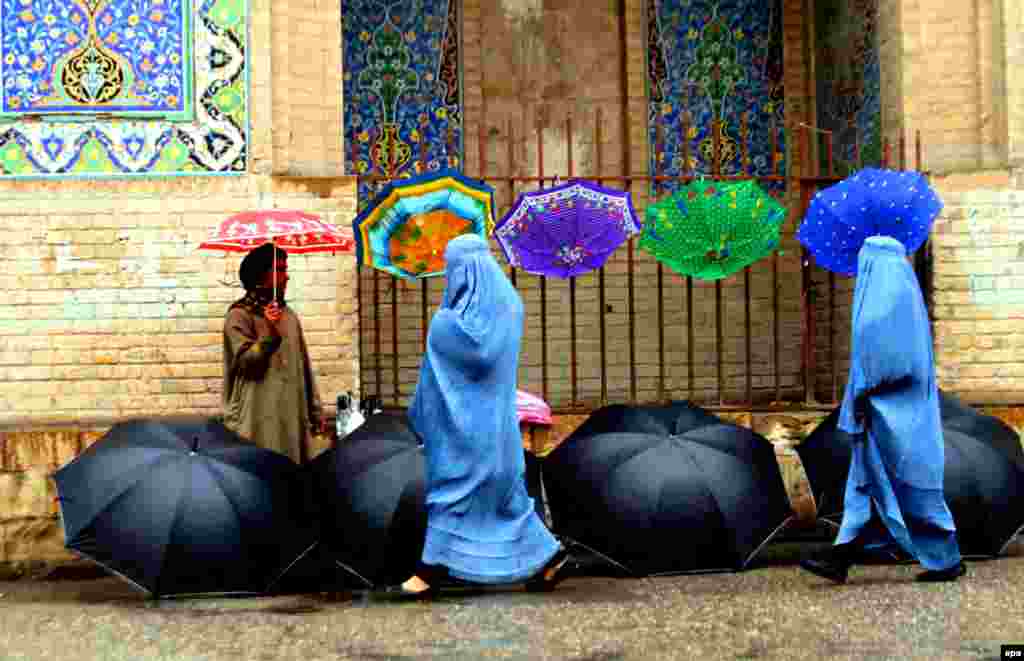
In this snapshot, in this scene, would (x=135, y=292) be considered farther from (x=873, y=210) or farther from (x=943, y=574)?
(x=943, y=574)

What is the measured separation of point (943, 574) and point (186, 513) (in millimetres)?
3321

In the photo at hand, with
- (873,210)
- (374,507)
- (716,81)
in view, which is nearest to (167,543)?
(374,507)

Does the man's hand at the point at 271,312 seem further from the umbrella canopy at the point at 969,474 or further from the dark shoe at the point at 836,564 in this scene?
the dark shoe at the point at 836,564

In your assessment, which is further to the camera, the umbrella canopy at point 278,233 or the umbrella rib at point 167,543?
the umbrella canopy at point 278,233

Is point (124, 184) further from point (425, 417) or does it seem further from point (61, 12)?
point (425, 417)

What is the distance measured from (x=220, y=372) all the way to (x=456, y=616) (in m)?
3.04

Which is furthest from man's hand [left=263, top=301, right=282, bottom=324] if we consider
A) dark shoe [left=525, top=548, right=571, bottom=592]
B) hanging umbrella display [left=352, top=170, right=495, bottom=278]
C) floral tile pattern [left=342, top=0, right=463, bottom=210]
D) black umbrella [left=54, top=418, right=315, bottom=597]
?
floral tile pattern [left=342, top=0, right=463, bottom=210]

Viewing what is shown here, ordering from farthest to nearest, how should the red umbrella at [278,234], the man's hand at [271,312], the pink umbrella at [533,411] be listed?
the pink umbrella at [533,411], the man's hand at [271,312], the red umbrella at [278,234]

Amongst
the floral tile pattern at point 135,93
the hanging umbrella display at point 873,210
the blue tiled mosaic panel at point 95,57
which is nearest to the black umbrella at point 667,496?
the hanging umbrella display at point 873,210

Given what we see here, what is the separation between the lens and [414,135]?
1123 cm

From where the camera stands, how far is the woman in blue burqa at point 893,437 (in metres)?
6.70

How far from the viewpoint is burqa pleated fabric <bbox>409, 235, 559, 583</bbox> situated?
255 inches

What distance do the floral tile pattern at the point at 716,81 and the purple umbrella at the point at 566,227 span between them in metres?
3.33

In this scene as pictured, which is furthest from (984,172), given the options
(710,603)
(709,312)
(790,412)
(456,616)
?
(456,616)
